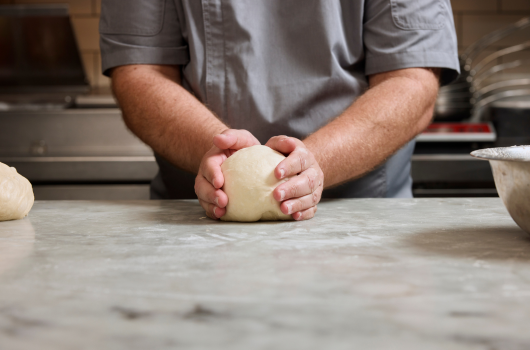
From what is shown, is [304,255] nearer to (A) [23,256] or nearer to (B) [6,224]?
(A) [23,256]

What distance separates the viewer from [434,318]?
0.34m

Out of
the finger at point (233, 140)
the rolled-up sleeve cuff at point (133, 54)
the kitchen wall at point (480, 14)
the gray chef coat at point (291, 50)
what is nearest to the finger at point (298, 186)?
the finger at point (233, 140)

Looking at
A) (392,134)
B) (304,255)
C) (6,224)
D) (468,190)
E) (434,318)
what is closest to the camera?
(434,318)

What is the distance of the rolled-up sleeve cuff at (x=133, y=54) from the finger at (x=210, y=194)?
1.55ft

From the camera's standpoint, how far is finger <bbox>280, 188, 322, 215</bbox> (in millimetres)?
686

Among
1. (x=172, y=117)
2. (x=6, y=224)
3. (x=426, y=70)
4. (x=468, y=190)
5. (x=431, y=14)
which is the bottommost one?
(x=468, y=190)

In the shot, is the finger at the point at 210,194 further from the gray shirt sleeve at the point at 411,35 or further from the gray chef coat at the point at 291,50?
the gray shirt sleeve at the point at 411,35

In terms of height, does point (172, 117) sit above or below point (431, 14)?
below

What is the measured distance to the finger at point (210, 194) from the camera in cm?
70

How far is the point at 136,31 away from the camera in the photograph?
3.63 feet

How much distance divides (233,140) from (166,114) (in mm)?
291

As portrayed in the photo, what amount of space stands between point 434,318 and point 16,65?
250 centimetres

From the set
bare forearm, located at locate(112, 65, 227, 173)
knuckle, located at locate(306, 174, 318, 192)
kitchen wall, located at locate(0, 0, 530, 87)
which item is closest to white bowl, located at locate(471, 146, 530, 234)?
knuckle, located at locate(306, 174, 318, 192)

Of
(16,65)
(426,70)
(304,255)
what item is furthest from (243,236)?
(16,65)
